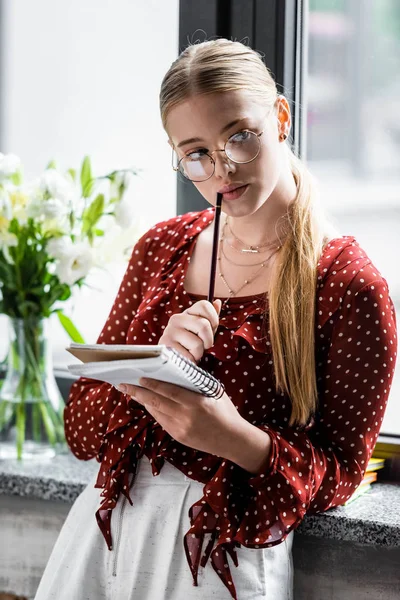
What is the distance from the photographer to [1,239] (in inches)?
64.2

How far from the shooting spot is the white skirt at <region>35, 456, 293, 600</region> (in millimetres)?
1234

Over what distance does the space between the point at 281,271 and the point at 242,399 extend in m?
0.20

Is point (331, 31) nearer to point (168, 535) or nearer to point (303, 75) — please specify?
point (303, 75)

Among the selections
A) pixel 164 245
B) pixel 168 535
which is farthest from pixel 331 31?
pixel 168 535

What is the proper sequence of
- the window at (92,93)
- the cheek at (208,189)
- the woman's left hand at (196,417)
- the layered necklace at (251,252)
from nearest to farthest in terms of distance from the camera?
1. the woman's left hand at (196,417)
2. the cheek at (208,189)
3. the layered necklace at (251,252)
4. the window at (92,93)

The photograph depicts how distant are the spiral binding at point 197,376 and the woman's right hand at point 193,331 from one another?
57 mm

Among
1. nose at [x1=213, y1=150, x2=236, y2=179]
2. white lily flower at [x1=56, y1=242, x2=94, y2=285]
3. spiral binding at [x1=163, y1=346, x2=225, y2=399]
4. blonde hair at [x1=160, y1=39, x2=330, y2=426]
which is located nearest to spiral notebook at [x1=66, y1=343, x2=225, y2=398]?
spiral binding at [x1=163, y1=346, x2=225, y2=399]

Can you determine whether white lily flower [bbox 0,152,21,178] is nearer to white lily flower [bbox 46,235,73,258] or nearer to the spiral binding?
white lily flower [bbox 46,235,73,258]

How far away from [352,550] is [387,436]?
1.02 ft

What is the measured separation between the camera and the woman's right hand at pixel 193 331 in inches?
45.0

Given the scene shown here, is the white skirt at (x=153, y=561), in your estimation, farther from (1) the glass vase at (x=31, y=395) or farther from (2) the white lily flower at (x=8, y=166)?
(2) the white lily flower at (x=8, y=166)

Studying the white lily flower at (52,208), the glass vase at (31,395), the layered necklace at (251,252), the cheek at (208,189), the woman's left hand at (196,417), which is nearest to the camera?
the woman's left hand at (196,417)

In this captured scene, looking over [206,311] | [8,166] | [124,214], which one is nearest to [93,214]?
[124,214]

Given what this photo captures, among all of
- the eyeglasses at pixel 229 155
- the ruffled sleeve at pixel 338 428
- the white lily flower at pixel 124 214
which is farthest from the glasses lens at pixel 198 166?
the white lily flower at pixel 124 214
